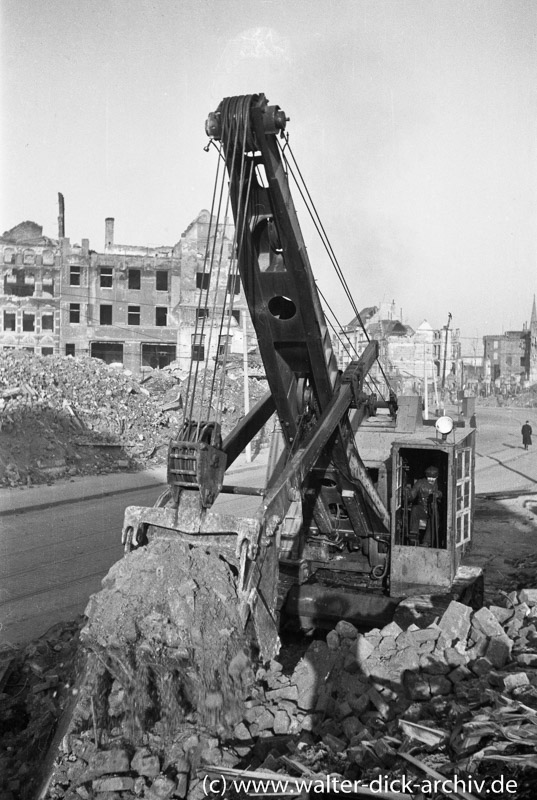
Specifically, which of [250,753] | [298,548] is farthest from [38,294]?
[250,753]

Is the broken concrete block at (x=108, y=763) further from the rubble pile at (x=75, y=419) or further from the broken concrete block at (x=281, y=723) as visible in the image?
the rubble pile at (x=75, y=419)

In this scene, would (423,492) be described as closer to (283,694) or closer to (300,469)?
(300,469)

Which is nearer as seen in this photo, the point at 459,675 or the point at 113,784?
the point at 113,784

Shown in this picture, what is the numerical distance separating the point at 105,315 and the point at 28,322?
15.0ft

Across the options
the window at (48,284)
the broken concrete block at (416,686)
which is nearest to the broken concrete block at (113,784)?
the broken concrete block at (416,686)

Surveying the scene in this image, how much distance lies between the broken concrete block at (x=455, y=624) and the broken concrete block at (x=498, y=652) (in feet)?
0.99

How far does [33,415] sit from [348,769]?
19372 mm

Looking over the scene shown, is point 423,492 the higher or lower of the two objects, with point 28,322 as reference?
lower

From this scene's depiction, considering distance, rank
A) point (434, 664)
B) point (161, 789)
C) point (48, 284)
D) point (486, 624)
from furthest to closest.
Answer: point (48, 284) → point (486, 624) → point (434, 664) → point (161, 789)

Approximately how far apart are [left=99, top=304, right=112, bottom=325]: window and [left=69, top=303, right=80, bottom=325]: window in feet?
4.45

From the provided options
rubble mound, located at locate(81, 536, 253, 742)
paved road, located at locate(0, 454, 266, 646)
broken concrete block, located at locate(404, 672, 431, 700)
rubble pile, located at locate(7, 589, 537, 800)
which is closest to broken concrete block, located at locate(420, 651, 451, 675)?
rubble pile, located at locate(7, 589, 537, 800)

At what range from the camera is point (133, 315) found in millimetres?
43531

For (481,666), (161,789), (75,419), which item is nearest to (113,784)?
(161,789)

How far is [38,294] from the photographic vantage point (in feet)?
140
